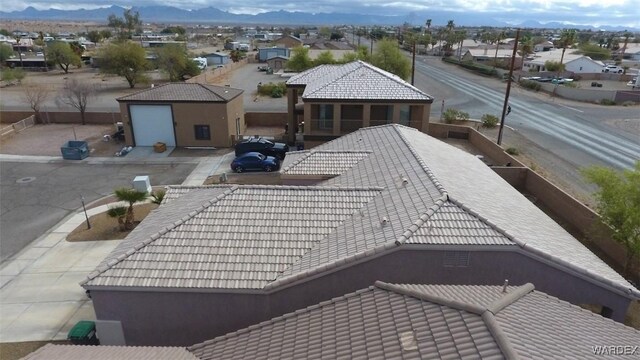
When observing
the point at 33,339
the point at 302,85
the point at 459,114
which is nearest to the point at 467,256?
the point at 33,339

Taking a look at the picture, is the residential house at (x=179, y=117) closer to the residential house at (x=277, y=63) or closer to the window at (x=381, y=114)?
the window at (x=381, y=114)

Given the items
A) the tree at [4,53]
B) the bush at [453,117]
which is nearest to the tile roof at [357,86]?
the bush at [453,117]

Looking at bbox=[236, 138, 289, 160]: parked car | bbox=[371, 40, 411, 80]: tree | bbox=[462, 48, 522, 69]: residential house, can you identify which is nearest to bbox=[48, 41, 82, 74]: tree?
bbox=[371, 40, 411, 80]: tree

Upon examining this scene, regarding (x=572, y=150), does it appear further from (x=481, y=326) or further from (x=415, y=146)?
(x=481, y=326)

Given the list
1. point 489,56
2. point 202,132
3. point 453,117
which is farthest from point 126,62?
point 489,56

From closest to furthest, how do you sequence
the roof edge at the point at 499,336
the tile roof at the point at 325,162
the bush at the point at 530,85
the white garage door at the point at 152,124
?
the roof edge at the point at 499,336, the tile roof at the point at 325,162, the white garage door at the point at 152,124, the bush at the point at 530,85

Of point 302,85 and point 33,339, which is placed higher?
point 302,85
